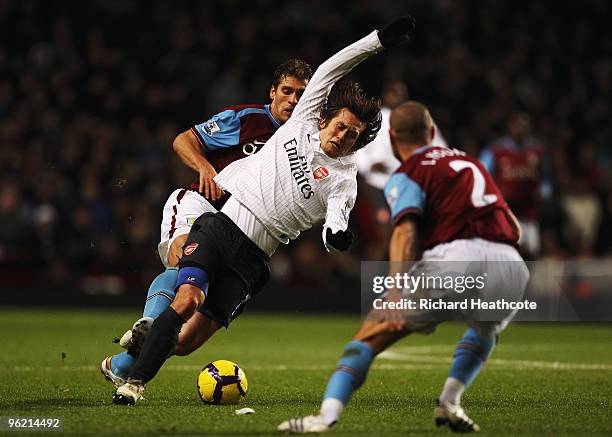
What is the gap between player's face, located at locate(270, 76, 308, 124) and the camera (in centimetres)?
702

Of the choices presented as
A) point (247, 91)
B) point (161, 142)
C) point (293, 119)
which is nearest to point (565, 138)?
point (247, 91)

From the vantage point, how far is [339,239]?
5.70m

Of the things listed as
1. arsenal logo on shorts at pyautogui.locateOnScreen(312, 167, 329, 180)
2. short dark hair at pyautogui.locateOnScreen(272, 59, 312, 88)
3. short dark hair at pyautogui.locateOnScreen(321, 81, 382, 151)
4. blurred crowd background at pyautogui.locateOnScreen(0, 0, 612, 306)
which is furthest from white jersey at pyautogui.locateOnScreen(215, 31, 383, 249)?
blurred crowd background at pyautogui.locateOnScreen(0, 0, 612, 306)

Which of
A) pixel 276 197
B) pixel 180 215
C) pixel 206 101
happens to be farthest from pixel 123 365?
pixel 206 101

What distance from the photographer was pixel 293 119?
640 cm

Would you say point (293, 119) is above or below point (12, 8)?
below

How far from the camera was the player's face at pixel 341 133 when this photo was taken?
19.7ft

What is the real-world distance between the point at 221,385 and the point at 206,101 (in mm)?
9975

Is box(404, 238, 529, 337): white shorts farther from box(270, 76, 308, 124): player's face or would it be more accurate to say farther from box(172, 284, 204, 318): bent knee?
box(270, 76, 308, 124): player's face

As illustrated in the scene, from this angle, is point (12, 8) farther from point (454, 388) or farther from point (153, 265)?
point (454, 388)

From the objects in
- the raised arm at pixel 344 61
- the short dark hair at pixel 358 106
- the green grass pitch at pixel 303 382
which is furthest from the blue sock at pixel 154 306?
the short dark hair at pixel 358 106

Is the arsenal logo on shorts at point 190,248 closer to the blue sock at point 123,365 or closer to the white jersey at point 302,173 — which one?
the white jersey at point 302,173

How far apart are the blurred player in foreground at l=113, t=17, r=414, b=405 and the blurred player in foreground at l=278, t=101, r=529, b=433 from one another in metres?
0.55

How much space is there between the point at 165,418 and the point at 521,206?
8533 mm
